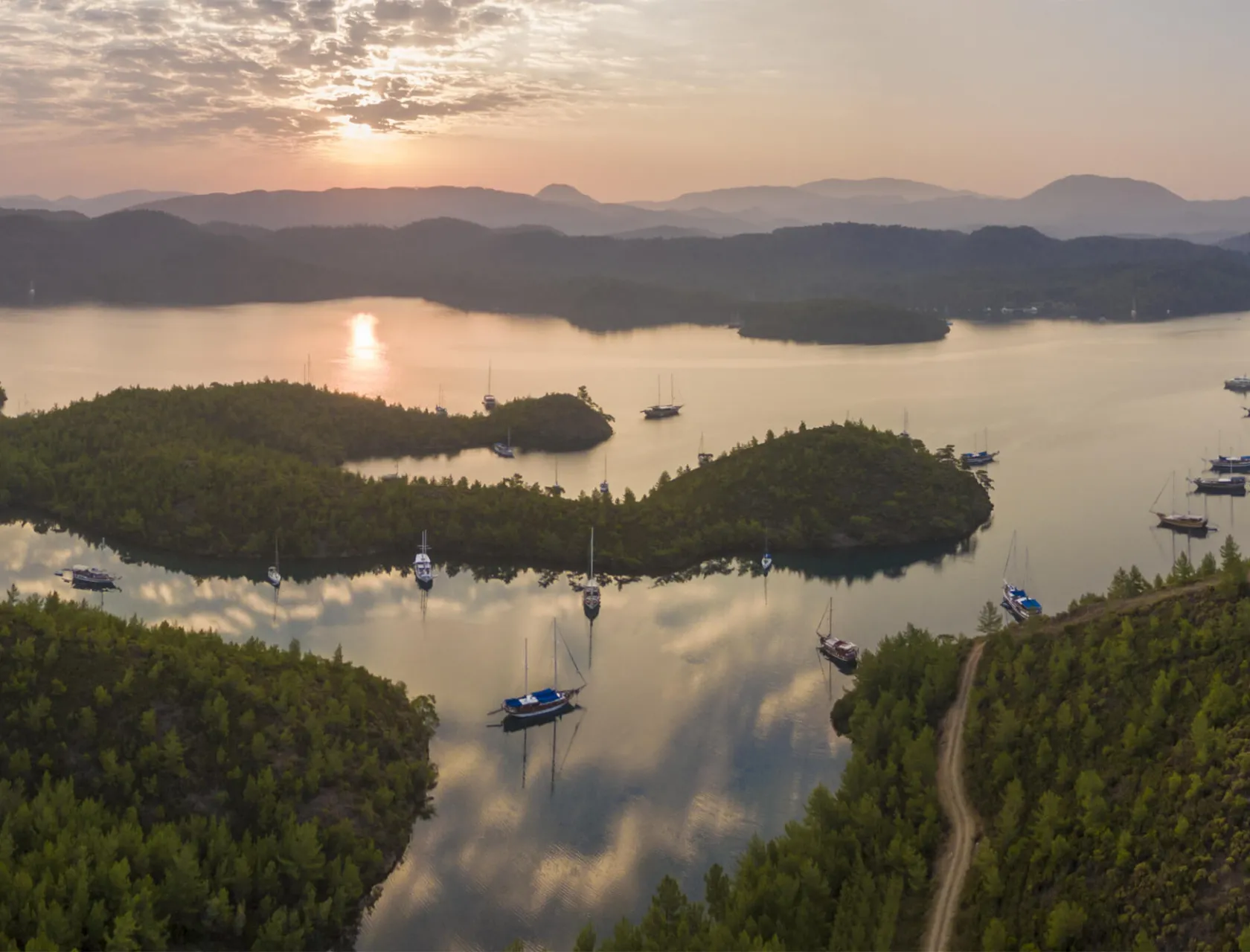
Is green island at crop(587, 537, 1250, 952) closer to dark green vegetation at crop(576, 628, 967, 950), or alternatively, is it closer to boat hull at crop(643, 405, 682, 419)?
dark green vegetation at crop(576, 628, 967, 950)

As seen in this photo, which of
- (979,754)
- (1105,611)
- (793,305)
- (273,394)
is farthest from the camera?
(793,305)

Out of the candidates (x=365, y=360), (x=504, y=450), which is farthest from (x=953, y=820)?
(x=365, y=360)

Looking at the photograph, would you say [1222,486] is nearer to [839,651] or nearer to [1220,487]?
[1220,487]

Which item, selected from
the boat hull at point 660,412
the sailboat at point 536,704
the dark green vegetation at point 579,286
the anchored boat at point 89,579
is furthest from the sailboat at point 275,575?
the dark green vegetation at point 579,286

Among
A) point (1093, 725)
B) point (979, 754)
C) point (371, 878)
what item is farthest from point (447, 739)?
point (1093, 725)

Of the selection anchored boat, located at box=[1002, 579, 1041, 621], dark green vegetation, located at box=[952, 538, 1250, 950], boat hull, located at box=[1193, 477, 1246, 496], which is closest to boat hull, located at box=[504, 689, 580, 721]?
dark green vegetation, located at box=[952, 538, 1250, 950]

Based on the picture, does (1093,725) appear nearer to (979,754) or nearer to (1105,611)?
(979,754)
